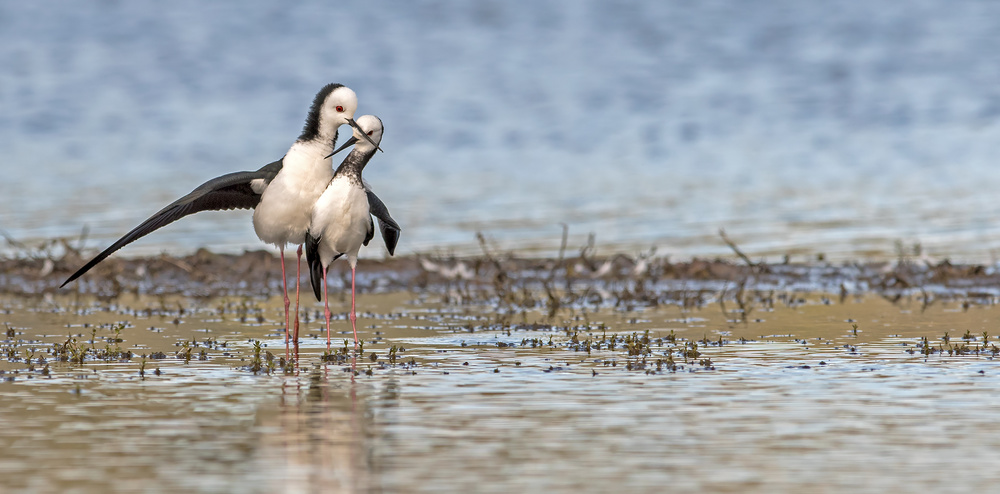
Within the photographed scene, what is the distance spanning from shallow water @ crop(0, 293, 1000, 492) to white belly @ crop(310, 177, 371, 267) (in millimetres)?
786

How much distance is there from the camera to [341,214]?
10062 millimetres

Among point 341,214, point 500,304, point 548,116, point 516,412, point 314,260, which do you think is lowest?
point 516,412

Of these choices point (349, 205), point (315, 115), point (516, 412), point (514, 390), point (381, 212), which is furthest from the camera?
point (381, 212)

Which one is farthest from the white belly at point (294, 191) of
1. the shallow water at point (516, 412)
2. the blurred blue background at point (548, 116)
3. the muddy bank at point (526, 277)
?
the blurred blue background at point (548, 116)

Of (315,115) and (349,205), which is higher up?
(315,115)

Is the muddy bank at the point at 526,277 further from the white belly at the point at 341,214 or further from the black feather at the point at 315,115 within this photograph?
the black feather at the point at 315,115

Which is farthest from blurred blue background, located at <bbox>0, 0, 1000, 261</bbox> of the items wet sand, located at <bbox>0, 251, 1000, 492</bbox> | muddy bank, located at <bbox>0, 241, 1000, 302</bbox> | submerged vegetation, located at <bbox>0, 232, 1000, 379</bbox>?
wet sand, located at <bbox>0, 251, 1000, 492</bbox>

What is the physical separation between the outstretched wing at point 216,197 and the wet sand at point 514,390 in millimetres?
832

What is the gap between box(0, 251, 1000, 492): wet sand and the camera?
615 cm

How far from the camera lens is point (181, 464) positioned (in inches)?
246

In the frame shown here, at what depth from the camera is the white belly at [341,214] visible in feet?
33.0

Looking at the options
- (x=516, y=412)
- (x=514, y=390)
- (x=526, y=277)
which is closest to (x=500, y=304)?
(x=526, y=277)

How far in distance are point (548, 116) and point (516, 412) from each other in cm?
2540

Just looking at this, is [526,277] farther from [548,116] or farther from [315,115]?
[548,116]
